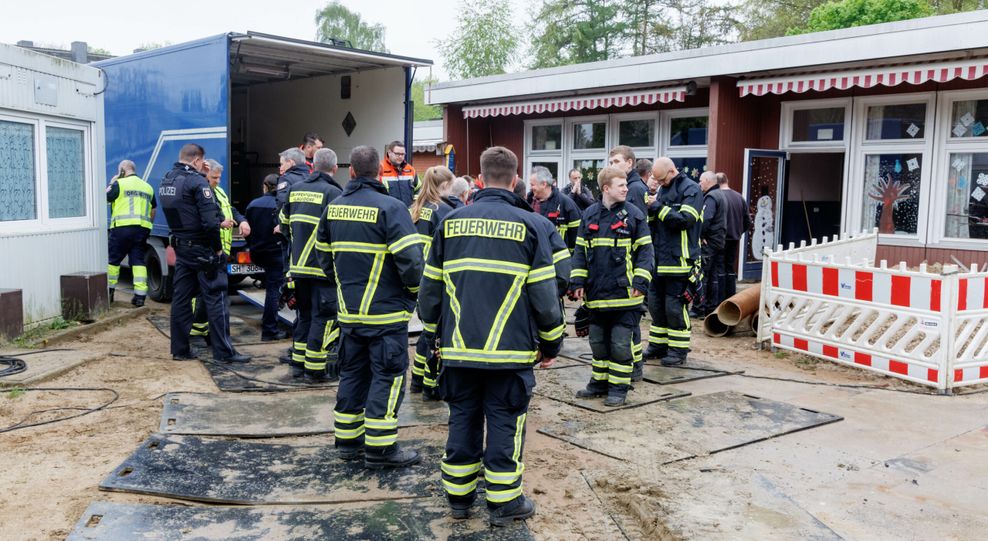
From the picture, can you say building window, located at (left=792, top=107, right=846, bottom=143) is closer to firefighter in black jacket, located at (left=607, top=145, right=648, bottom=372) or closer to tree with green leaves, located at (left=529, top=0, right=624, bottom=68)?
firefighter in black jacket, located at (left=607, top=145, right=648, bottom=372)

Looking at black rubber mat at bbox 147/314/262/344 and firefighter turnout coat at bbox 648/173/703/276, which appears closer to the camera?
firefighter turnout coat at bbox 648/173/703/276

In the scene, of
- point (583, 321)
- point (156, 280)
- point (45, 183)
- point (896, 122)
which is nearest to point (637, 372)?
point (583, 321)

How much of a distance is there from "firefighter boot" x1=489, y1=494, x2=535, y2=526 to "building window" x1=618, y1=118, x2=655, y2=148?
11.4 meters

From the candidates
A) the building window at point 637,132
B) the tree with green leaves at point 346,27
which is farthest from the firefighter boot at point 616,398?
the tree with green leaves at point 346,27

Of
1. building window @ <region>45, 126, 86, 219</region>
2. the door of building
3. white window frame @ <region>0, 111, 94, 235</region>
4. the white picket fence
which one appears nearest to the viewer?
the white picket fence

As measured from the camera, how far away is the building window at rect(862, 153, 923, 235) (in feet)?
37.1

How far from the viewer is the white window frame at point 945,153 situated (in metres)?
10.6

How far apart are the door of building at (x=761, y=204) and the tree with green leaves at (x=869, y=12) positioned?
19.2 meters

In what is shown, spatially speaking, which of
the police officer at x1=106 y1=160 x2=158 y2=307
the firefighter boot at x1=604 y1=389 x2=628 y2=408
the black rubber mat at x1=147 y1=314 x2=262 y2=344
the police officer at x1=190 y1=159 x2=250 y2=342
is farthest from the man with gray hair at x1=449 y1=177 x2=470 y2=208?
the police officer at x1=106 y1=160 x2=158 y2=307

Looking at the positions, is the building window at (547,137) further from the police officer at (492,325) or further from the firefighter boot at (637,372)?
the police officer at (492,325)

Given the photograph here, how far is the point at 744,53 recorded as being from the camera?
11820 mm

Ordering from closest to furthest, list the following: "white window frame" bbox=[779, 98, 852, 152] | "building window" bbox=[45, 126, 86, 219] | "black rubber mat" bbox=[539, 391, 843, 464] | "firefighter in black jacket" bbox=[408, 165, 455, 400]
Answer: "black rubber mat" bbox=[539, 391, 843, 464], "firefighter in black jacket" bbox=[408, 165, 455, 400], "building window" bbox=[45, 126, 86, 219], "white window frame" bbox=[779, 98, 852, 152]

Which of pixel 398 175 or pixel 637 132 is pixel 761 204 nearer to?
pixel 637 132

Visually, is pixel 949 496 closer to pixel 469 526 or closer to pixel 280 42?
pixel 469 526
